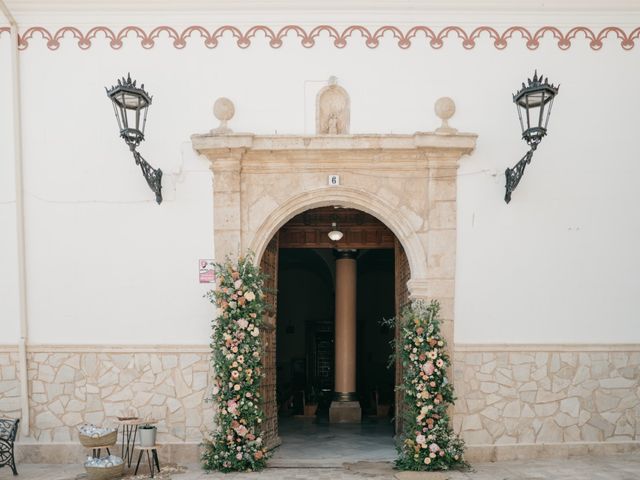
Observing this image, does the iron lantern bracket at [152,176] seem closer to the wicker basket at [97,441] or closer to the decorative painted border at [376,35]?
the decorative painted border at [376,35]

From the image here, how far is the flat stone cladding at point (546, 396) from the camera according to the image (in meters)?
6.64

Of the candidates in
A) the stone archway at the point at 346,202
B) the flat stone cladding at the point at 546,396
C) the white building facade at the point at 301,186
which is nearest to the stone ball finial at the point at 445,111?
the white building facade at the point at 301,186

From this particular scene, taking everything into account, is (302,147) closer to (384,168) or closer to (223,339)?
(384,168)

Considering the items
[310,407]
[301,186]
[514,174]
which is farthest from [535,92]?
[310,407]

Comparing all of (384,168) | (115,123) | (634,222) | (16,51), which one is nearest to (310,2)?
(384,168)

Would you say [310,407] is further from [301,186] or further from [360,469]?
[301,186]

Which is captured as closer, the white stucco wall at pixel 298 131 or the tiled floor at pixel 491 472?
the tiled floor at pixel 491 472

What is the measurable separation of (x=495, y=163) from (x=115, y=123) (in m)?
3.92

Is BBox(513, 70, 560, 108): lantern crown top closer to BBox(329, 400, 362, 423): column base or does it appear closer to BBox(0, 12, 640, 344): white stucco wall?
BBox(0, 12, 640, 344): white stucco wall

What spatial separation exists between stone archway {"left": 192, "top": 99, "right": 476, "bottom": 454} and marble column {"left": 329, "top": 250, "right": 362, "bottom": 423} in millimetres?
3725

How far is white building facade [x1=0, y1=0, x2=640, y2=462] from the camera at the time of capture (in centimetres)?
671

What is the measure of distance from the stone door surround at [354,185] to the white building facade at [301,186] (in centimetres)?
3

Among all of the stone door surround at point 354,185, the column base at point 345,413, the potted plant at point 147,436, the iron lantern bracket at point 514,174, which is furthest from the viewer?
the column base at point 345,413

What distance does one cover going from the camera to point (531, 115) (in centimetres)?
654
